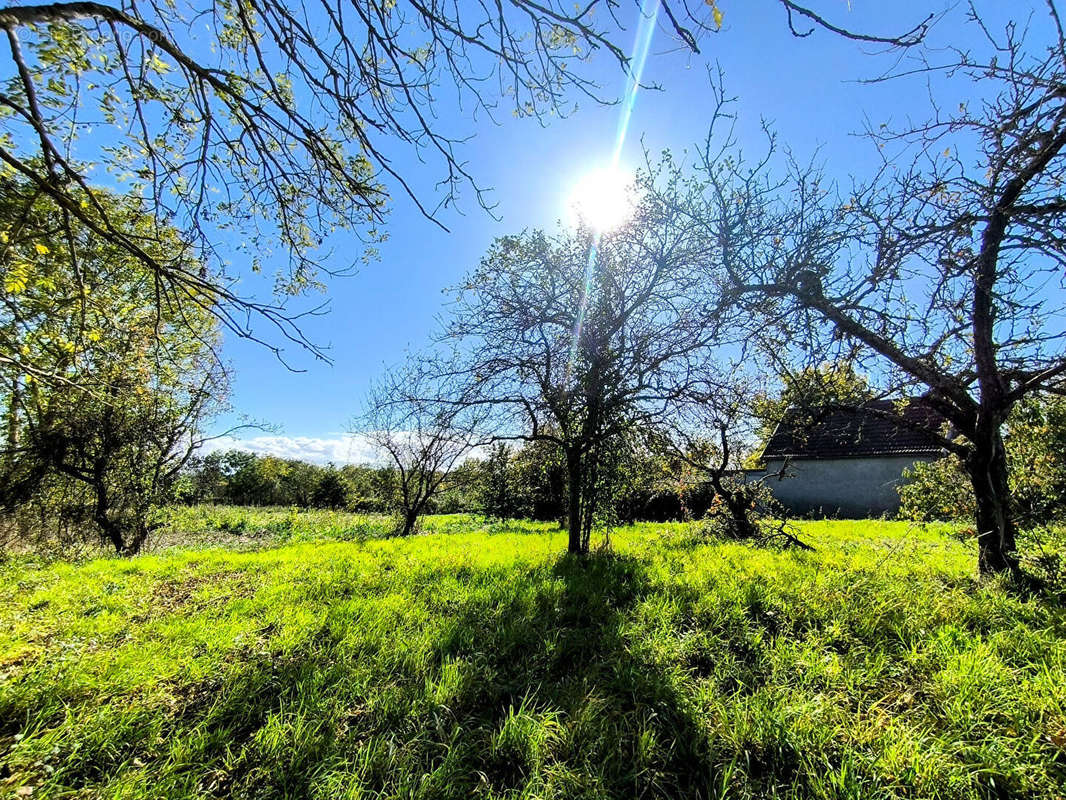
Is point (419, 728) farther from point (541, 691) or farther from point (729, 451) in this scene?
point (729, 451)

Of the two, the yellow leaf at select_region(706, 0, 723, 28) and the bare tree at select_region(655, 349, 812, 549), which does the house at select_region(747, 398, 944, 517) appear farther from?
the yellow leaf at select_region(706, 0, 723, 28)

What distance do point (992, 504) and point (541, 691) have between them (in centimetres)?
562

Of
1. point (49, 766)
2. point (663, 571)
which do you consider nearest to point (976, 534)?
point (663, 571)

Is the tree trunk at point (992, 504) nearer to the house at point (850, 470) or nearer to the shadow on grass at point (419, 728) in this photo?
the shadow on grass at point (419, 728)

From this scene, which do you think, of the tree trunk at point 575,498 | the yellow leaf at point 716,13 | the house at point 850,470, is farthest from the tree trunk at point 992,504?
the house at point 850,470

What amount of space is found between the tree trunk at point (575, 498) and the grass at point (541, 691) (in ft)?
7.19

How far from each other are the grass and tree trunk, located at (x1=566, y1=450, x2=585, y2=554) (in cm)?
219

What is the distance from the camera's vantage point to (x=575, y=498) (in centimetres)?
687

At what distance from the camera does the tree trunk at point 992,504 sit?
442cm

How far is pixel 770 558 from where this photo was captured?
20.2ft

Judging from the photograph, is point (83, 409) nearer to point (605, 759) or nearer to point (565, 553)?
point (565, 553)

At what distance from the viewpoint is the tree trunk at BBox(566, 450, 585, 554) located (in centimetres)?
681

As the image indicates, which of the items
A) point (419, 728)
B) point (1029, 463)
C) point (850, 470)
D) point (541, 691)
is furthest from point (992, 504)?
point (850, 470)

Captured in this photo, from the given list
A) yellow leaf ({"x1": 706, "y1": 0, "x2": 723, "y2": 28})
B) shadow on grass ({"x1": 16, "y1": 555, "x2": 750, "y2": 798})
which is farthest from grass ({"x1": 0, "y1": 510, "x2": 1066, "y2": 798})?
yellow leaf ({"x1": 706, "y1": 0, "x2": 723, "y2": 28})
